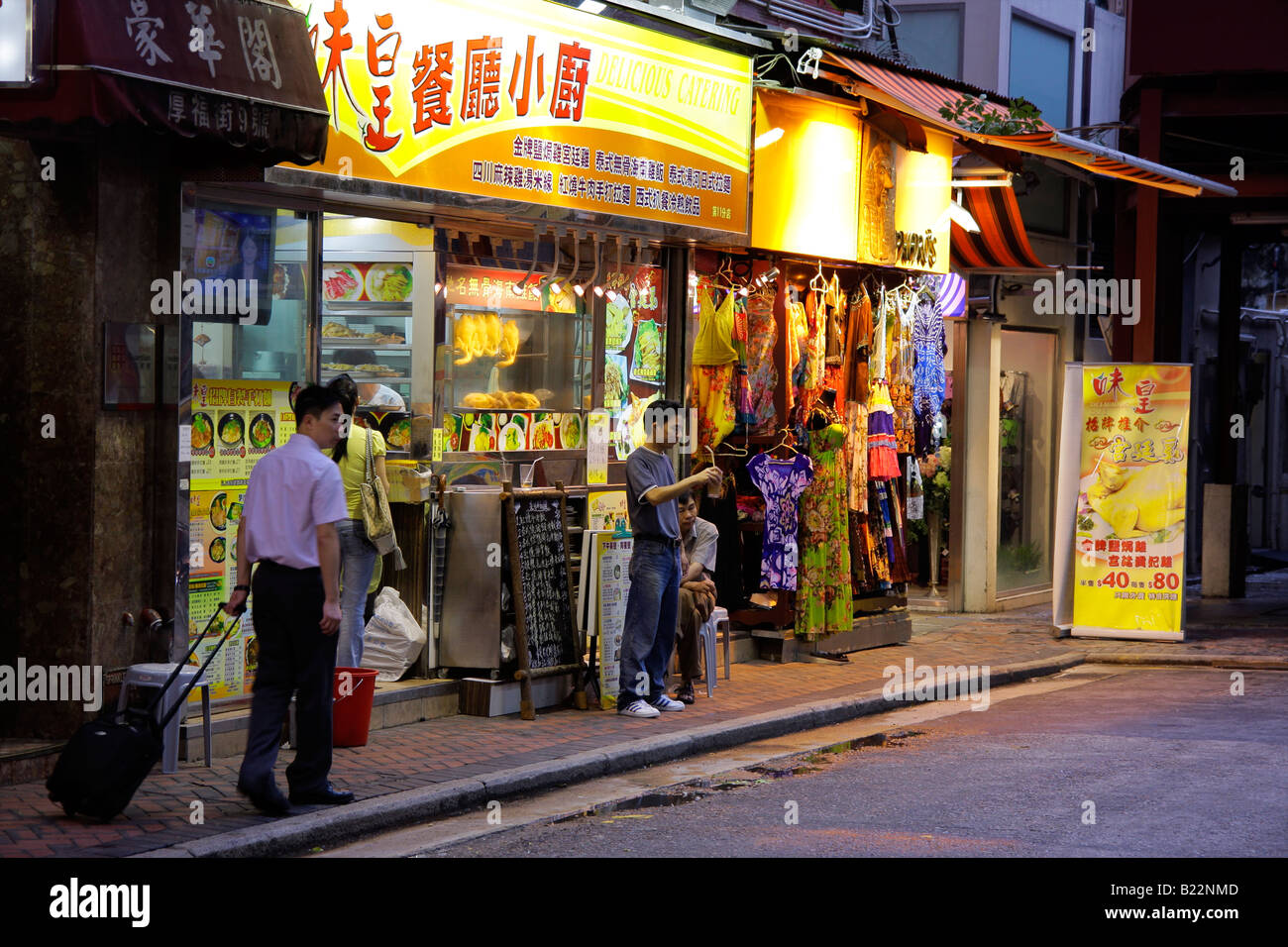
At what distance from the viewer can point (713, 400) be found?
43.1 feet

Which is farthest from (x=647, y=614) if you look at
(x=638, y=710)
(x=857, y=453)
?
(x=857, y=453)

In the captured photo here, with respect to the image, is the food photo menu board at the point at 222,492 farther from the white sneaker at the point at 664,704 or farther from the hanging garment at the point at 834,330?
the hanging garment at the point at 834,330

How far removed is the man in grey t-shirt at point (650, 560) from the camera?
34.4 feet

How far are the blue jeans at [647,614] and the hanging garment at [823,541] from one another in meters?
2.74

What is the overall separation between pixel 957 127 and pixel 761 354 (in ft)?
8.77

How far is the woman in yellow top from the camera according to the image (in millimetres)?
9891

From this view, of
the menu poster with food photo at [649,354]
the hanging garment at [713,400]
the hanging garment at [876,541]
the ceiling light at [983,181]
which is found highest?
the ceiling light at [983,181]

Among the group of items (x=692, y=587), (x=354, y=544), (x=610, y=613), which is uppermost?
(x=354, y=544)

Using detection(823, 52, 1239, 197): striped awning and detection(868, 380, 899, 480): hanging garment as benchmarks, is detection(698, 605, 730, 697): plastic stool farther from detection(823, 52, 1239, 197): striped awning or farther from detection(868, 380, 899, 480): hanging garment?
detection(823, 52, 1239, 197): striped awning

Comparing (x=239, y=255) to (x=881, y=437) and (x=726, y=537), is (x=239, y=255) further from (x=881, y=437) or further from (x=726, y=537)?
(x=881, y=437)

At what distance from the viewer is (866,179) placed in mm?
14648

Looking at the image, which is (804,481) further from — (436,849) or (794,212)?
(436,849)

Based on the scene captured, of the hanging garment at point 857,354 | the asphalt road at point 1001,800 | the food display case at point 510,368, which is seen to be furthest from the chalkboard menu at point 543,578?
the hanging garment at point 857,354

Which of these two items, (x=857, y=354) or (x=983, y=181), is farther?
(x=983, y=181)
